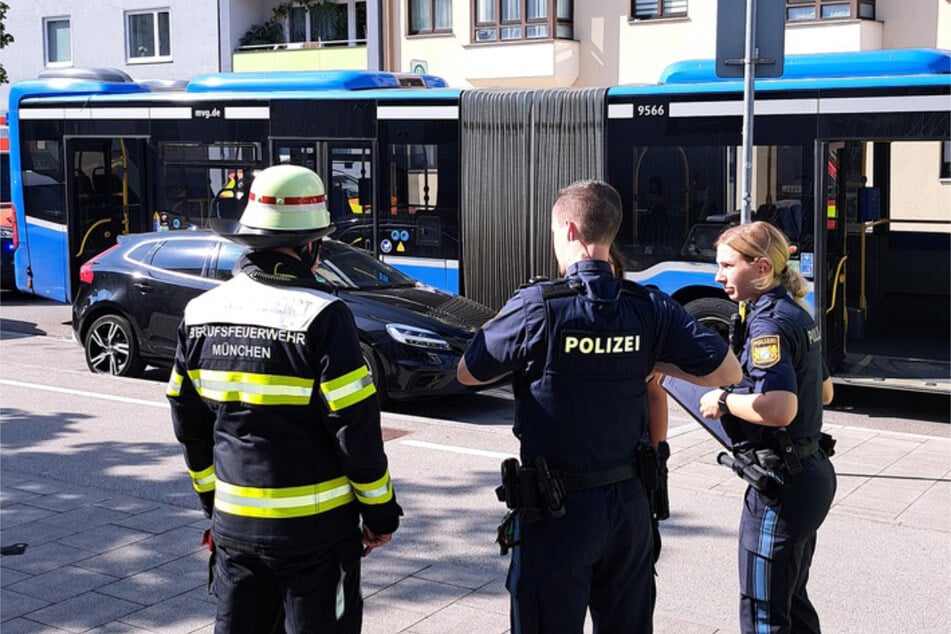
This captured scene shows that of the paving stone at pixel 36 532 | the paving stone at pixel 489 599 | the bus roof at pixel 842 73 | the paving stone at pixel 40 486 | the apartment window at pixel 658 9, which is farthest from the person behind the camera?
the apartment window at pixel 658 9

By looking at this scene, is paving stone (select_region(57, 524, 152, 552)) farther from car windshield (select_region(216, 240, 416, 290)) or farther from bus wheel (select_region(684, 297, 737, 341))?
bus wheel (select_region(684, 297, 737, 341))

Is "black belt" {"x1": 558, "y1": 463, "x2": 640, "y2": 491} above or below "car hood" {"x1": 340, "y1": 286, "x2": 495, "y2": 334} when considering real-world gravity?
above

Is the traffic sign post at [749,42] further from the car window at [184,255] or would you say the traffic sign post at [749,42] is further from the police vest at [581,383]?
the police vest at [581,383]

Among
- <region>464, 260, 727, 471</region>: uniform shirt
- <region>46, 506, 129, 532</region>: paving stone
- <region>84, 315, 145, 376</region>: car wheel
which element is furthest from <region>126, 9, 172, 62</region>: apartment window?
<region>464, 260, 727, 471</region>: uniform shirt

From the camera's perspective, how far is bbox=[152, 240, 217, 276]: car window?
11.3 metres

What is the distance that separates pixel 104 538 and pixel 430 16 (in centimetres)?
2337

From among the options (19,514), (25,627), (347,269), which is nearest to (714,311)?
(347,269)

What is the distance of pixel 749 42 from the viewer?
853 centimetres

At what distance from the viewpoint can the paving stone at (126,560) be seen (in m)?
6.09

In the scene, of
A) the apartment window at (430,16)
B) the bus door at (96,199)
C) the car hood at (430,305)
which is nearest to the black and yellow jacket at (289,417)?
the car hood at (430,305)

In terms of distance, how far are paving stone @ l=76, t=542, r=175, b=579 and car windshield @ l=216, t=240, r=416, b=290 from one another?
4632mm

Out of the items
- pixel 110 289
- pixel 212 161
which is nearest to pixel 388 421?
pixel 110 289

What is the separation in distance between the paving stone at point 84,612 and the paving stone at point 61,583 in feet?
0.31

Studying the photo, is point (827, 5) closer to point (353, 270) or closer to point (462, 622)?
point (353, 270)
